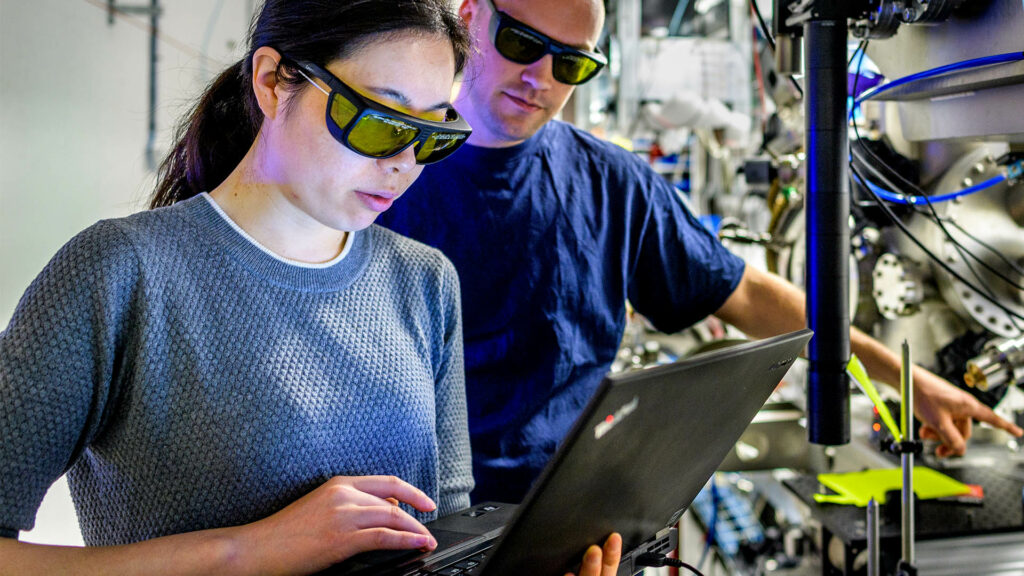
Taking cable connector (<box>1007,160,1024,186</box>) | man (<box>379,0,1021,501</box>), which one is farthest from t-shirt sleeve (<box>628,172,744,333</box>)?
cable connector (<box>1007,160,1024,186</box>)

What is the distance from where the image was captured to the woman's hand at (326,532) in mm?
860

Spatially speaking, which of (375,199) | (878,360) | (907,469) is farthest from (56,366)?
(878,360)

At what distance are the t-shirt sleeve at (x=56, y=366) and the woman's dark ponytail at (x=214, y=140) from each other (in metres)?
0.28

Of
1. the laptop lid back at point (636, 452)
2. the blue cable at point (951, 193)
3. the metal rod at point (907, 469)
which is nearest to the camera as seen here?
the laptop lid back at point (636, 452)

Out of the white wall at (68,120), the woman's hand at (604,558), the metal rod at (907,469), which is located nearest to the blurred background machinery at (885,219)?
the metal rod at (907,469)

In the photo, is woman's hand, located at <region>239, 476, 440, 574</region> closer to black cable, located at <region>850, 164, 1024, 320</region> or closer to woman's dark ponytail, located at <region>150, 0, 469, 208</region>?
woman's dark ponytail, located at <region>150, 0, 469, 208</region>

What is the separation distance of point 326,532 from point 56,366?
0.32 m

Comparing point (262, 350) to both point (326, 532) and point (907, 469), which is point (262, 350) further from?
point (907, 469)

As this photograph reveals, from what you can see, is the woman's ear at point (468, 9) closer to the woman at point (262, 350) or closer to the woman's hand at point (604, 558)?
the woman at point (262, 350)

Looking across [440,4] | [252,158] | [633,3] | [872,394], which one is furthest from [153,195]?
[633,3]

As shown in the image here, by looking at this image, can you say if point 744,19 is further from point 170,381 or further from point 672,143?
point 170,381

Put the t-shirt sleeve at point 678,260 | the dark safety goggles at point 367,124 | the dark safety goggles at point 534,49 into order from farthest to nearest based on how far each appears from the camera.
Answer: the t-shirt sleeve at point 678,260
the dark safety goggles at point 534,49
the dark safety goggles at point 367,124

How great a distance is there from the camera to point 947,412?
1403 millimetres

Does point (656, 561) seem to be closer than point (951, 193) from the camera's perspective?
Yes
